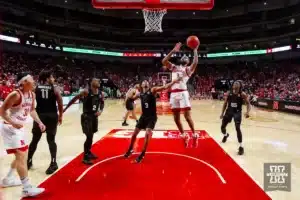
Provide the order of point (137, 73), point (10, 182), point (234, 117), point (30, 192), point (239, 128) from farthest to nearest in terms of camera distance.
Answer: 1. point (137, 73)
2. point (234, 117)
3. point (239, 128)
4. point (10, 182)
5. point (30, 192)

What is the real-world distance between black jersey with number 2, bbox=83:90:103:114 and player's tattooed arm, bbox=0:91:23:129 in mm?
1911

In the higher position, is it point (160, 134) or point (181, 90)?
point (181, 90)

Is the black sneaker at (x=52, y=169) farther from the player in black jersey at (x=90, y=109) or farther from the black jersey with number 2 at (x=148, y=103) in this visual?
the black jersey with number 2 at (x=148, y=103)

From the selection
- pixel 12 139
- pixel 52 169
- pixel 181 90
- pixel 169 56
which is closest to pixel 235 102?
pixel 181 90

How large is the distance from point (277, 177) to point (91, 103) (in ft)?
13.7

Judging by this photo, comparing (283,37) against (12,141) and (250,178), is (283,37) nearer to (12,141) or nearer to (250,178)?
(250,178)

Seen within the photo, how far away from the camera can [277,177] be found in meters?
4.89

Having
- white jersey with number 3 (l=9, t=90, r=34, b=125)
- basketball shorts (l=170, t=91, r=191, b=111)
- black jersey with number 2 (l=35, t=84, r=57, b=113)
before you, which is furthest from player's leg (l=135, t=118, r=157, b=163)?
white jersey with number 3 (l=9, t=90, r=34, b=125)

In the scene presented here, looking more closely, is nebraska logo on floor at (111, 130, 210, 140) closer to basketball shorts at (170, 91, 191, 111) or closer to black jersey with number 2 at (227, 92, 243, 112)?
black jersey with number 2 at (227, 92, 243, 112)

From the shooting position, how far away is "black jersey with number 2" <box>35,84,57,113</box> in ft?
17.1

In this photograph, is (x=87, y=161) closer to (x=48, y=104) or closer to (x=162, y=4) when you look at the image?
(x=48, y=104)

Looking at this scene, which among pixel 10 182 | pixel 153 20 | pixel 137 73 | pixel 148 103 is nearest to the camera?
pixel 10 182

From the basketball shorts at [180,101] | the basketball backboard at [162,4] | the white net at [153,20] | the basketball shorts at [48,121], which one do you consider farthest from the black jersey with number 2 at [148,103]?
the white net at [153,20]

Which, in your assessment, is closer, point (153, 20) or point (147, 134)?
point (147, 134)
